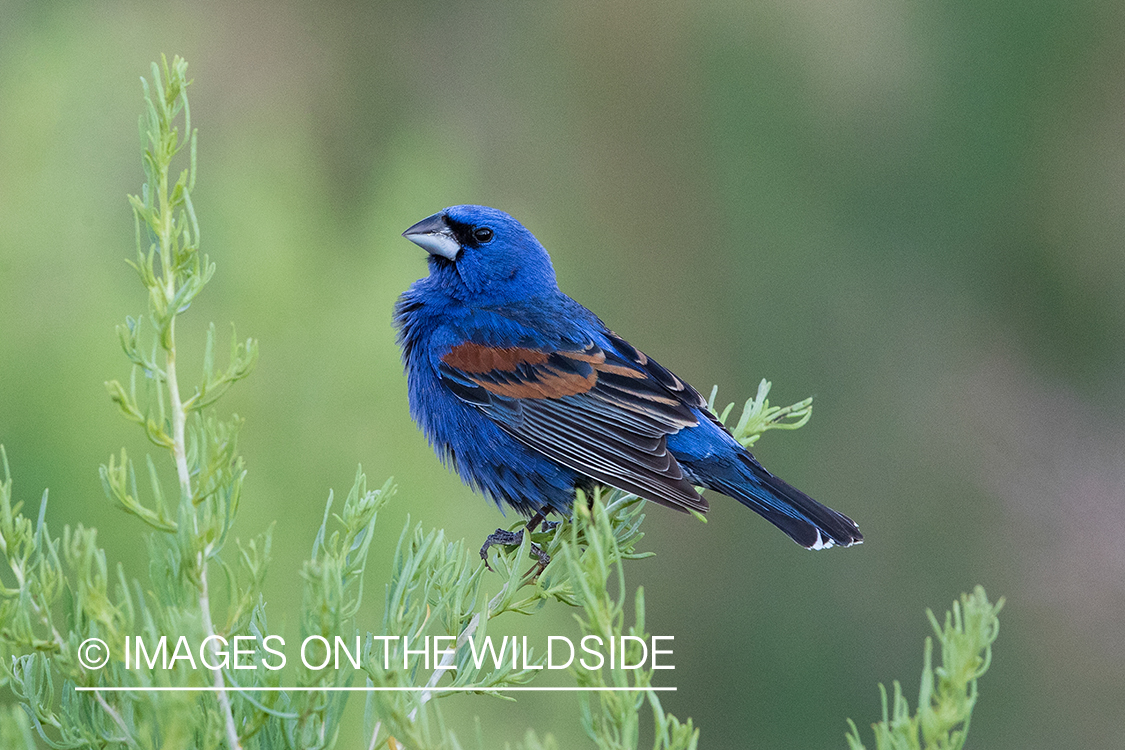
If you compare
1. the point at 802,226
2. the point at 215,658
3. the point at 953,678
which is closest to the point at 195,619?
the point at 215,658

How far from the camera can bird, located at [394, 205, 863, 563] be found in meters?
2.32

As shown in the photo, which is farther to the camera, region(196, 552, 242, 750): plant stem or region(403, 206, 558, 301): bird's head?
region(403, 206, 558, 301): bird's head

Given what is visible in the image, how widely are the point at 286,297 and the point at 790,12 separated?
311 cm

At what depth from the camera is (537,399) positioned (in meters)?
2.53

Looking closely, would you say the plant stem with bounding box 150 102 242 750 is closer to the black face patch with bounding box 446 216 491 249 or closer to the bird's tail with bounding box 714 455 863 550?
the bird's tail with bounding box 714 455 863 550

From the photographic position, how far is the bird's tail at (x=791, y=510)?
2250mm

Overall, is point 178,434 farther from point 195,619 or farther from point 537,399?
point 537,399

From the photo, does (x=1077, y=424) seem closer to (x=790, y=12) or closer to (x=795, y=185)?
(x=795, y=185)

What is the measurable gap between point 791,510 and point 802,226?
9.39ft

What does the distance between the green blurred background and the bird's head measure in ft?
1.83

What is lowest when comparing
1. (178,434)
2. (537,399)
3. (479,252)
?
(178,434)

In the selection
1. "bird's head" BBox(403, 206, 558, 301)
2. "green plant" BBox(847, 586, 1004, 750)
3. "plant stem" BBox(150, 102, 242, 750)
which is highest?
"bird's head" BBox(403, 206, 558, 301)

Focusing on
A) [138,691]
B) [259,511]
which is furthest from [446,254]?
[138,691]

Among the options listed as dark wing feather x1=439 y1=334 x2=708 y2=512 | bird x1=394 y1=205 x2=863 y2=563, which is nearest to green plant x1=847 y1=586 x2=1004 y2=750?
bird x1=394 y1=205 x2=863 y2=563
